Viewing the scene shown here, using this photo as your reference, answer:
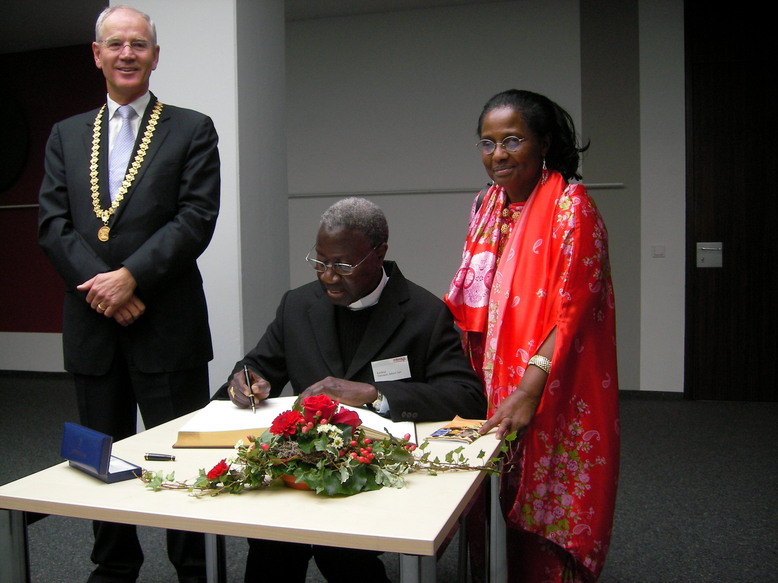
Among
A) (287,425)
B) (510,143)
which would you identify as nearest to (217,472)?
(287,425)

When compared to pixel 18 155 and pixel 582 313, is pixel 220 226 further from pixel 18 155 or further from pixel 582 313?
pixel 18 155

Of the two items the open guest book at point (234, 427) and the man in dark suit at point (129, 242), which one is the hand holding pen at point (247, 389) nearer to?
the open guest book at point (234, 427)

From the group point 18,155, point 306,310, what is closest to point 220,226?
point 306,310

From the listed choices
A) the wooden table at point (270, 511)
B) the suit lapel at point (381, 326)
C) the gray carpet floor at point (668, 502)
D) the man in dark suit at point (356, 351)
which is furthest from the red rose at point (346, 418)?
the gray carpet floor at point (668, 502)

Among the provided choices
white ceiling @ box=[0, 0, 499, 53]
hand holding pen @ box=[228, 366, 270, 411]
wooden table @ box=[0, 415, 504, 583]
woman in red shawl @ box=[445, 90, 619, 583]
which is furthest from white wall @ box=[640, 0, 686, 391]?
wooden table @ box=[0, 415, 504, 583]

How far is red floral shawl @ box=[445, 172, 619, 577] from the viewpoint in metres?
1.73

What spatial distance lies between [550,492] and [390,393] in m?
0.50

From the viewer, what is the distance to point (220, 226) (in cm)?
335

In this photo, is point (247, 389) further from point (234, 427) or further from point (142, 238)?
point (142, 238)

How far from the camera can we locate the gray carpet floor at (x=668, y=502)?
2.67m

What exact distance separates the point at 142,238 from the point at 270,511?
1293mm

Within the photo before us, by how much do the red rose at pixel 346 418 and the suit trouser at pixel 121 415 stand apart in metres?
1.08

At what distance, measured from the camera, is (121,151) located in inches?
86.4

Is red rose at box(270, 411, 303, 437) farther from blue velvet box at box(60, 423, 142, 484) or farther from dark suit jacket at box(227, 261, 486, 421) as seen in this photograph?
dark suit jacket at box(227, 261, 486, 421)
